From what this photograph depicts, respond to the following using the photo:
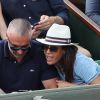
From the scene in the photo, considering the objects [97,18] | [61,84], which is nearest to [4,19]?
[97,18]

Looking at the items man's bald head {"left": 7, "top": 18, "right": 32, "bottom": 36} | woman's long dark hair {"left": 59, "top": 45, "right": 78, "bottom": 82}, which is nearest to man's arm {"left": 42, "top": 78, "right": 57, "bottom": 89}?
woman's long dark hair {"left": 59, "top": 45, "right": 78, "bottom": 82}

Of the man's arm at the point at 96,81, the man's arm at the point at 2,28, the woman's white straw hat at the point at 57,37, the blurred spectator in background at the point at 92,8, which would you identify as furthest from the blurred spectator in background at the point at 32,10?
the man's arm at the point at 96,81

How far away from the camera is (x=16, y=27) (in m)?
2.29

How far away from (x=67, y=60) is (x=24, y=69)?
0.28 metres

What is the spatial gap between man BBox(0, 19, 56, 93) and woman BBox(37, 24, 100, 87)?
6 centimetres

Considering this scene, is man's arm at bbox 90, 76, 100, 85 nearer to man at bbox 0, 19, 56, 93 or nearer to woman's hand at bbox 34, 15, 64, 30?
man at bbox 0, 19, 56, 93

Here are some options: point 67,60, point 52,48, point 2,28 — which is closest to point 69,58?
point 67,60

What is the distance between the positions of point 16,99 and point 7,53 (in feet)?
2.25

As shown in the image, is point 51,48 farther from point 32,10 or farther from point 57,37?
point 32,10

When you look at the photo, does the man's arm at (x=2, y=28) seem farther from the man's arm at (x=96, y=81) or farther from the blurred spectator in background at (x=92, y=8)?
the man's arm at (x=96, y=81)

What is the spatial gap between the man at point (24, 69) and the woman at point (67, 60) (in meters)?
0.06

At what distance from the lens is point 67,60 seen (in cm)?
245

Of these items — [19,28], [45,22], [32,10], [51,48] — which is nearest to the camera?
[19,28]

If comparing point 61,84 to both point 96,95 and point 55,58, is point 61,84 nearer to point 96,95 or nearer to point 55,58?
point 55,58
